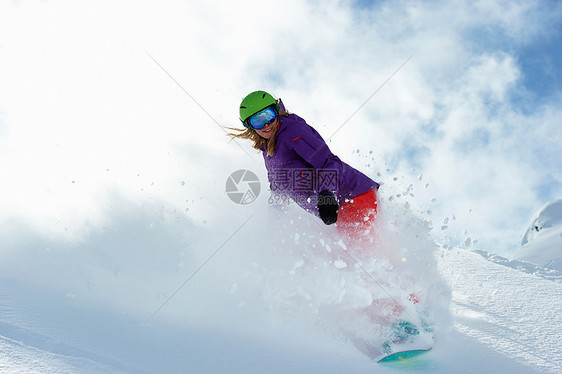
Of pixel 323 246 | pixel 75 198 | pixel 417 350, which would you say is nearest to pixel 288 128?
pixel 323 246

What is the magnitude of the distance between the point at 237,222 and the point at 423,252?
2.02 meters

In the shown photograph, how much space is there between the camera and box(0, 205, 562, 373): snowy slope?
1873mm

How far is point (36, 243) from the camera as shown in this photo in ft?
9.83

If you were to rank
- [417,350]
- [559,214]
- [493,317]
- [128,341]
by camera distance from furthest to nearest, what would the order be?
[559,214]
[493,317]
[417,350]
[128,341]

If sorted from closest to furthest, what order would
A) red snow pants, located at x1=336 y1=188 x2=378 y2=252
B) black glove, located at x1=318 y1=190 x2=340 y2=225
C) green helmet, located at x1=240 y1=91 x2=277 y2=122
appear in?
1. black glove, located at x1=318 y1=190 x2=340 y2=225
2. green helmet, located at x1=240 y1=91 x2=277 y2=122
3. red snow pants, located at x1=336 y1=188 x2=378 y2=252

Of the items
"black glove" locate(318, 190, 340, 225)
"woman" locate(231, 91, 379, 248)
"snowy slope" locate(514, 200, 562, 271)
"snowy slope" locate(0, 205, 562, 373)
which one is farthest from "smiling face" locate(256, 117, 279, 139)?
"snowy slope" locate(514, 200, 562, 271)

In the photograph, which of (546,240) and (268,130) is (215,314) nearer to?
→ (268,130)

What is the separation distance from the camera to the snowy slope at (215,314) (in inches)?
73.7

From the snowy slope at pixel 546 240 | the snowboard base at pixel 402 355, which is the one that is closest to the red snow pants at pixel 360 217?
the snowboard base at pixel 402 355

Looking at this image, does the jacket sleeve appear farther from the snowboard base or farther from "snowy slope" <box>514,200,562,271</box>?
"snowy slope" <box>514,200,562,271</box>

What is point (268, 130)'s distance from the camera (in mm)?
3066

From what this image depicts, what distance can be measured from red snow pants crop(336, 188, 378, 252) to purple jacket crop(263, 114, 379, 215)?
0.20 feet

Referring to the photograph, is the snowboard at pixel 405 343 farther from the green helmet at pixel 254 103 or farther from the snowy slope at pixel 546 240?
the snowy slope at pixel 546 240

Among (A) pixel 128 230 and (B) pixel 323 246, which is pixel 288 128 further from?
(A) pixel 128 230
